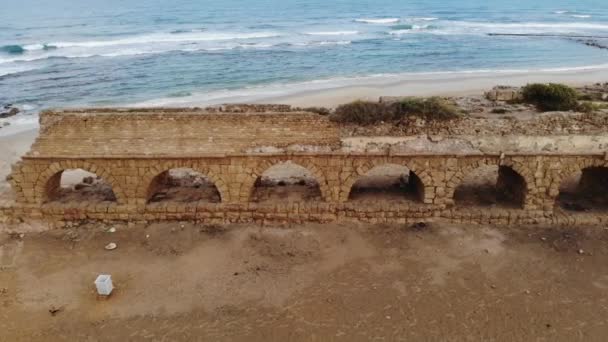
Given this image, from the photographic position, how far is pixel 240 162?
1159cm

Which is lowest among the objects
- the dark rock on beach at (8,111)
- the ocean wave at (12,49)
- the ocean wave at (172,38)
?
the dark rock on beach at (8,111)

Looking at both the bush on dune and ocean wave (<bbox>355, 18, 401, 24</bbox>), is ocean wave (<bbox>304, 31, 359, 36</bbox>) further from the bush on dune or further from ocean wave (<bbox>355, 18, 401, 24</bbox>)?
the bush on dune

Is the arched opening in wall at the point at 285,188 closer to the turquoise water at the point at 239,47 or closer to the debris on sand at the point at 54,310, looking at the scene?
the debris on sand at the point at 54,310

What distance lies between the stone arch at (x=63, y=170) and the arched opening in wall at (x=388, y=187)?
20.2 ft

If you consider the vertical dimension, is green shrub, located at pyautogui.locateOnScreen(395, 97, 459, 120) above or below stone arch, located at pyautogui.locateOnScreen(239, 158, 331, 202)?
above

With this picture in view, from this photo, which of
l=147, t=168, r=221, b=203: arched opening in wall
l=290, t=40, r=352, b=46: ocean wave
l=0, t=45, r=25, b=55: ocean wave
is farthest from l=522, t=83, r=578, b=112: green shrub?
l=0, t=45, r=25, b=55: ocean wave

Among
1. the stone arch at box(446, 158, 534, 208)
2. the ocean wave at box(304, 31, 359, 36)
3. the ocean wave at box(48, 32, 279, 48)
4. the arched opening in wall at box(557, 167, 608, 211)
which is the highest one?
the ocean wave at box(304, 31, 359, 36)

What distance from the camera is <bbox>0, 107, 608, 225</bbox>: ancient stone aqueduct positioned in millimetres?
11430

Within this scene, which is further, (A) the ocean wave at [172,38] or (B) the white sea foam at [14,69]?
(A) the ocean wave at [172,38]

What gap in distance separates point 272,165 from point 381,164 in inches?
108

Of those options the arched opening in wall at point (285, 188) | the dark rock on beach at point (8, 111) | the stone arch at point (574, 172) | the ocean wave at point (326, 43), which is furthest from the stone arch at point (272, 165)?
the ocean wave at point (326, 43)

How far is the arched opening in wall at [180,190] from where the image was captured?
41.9 ft

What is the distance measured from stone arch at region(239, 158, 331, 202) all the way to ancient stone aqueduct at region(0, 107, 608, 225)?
1.0 inches

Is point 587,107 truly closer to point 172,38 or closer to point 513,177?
point 513,177
